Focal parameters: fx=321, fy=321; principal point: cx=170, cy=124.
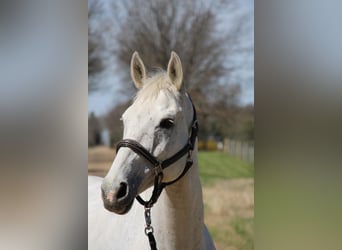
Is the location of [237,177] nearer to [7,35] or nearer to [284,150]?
[284,150]

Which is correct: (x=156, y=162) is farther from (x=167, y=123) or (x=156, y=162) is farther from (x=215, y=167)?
(x=215, y=167)

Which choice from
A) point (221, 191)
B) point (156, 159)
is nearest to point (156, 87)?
point (156, 159)

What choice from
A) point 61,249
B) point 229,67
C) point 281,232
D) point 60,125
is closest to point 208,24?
point 229,67

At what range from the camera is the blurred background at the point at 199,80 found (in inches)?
52.6

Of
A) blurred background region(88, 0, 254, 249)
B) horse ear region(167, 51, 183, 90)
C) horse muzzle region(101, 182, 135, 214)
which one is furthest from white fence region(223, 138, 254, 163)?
horse muzzle region(101, 182, 135, 214)

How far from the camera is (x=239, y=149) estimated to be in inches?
53.1

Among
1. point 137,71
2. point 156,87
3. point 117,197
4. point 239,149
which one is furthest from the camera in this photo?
point 239,149

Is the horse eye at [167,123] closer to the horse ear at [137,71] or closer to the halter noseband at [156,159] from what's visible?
the halter noseband at [156,159]

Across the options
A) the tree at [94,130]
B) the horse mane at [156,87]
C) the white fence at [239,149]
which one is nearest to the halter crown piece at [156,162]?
the horse mane at [156,87]

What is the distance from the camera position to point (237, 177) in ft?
4.49

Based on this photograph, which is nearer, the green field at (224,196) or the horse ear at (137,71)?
the horse ear at (137,71)

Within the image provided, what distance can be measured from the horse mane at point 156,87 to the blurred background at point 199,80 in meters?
0.49

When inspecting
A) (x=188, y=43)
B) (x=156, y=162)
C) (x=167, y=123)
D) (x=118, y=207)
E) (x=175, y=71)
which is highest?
(x=188, y=43)

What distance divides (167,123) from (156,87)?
109 mm
